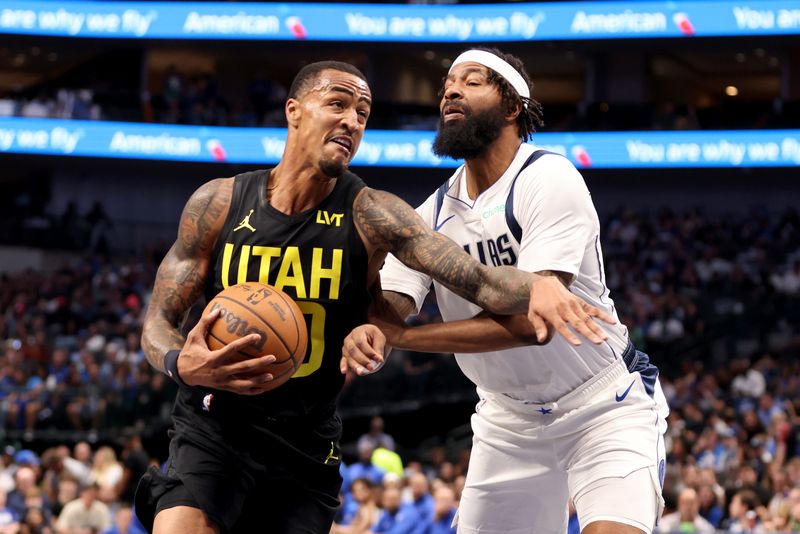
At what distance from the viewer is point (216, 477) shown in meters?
4.54

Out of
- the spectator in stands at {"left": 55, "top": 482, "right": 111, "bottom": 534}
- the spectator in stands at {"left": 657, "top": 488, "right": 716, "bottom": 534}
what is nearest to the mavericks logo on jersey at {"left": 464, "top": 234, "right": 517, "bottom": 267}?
the spectator in stands at {"left": 657, "top": 488, "right": 716, "bottom": 534}

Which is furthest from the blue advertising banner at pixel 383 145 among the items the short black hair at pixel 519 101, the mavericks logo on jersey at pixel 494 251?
the mavericks logo on jersey at pixel 494 251

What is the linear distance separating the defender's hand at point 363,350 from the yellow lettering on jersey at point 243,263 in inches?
19.2

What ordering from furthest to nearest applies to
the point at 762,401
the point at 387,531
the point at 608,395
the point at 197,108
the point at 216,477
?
the point at 197,108, the point at 762,401, the point at 387,531, the point at 608,395, the point at 216,477

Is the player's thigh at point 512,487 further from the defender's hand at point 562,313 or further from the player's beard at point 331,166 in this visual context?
the player's beard at point 331,166

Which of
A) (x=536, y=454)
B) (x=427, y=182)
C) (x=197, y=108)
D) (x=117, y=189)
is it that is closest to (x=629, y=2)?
(x=427, y=182)

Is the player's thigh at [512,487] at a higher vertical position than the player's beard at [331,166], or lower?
lower

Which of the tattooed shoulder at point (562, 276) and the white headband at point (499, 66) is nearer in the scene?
the tattooed shoulder at point (562, 276)

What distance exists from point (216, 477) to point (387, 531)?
7022 mm

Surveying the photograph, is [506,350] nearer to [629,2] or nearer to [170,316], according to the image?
[170,316]

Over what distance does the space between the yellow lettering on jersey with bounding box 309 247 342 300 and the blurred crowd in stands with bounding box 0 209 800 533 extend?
643 cm

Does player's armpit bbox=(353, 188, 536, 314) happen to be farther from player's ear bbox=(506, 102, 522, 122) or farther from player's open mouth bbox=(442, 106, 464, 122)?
player's ear bbox=(506, 102, 522, 122)

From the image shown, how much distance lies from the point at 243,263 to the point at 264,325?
49 cm

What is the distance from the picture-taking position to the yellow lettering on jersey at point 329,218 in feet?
15.4
